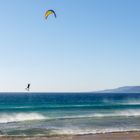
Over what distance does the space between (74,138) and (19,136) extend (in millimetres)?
3051

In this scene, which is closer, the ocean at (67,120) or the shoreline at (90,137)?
the shoreline at (90,137)

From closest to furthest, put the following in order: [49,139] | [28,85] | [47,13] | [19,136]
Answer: [28,85], [49,139], [19,136], [47,13]

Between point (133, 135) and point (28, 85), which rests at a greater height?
point (28, 85)

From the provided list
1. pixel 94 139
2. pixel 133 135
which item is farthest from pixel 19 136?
pixel 133 135

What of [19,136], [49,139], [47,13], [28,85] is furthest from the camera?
[47,13]

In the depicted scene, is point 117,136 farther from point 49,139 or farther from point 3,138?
point 3,138

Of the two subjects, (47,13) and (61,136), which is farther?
(47,13)

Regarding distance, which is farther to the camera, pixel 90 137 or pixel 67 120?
pixel 67 120

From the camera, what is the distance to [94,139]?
18453 mm

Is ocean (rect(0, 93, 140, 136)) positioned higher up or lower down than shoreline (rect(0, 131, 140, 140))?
higher up

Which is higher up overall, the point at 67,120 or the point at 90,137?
the point at 67,120

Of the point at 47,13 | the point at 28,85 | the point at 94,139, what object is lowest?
the point at 94,139

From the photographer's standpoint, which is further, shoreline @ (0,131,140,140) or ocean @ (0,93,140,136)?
ocean @ (0,93,140,136)

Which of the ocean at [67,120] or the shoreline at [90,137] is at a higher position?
the ocean at [67,120]
